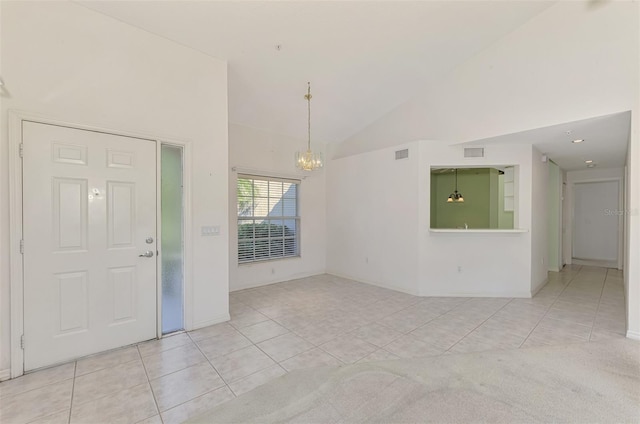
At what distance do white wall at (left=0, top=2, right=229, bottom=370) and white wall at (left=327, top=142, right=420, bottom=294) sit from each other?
2857 millimetres

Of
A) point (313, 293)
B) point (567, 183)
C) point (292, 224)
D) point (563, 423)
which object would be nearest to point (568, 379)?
point (563, 423)

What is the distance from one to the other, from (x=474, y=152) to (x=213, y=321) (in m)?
4.62

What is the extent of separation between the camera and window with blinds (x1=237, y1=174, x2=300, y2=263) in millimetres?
5156

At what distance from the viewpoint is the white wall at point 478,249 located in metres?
4.42

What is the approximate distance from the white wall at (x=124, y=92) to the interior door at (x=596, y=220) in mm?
8987

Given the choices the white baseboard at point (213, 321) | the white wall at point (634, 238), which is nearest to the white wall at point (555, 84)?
the white wall at point (634, 238)

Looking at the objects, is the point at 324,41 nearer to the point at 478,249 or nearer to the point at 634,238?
the point at 478,249

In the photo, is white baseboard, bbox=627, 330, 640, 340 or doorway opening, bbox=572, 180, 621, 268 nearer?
white baseboard, bbox=627, 330, 640, 340

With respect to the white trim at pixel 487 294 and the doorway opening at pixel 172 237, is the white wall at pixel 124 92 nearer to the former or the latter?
the doorway opening at pixel 172 237

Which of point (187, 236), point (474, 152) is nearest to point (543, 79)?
point (474, 152)

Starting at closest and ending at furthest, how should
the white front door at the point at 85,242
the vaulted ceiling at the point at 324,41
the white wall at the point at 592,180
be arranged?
the white front door at the point at 85,242, the vaulted ceiling at the point at 324,41, the white wall at the point at 592,180

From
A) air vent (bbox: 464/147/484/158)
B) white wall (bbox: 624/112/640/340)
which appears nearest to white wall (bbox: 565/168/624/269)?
air vent (bbox: 464/147/484/158)

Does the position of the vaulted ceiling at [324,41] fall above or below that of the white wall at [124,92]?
above

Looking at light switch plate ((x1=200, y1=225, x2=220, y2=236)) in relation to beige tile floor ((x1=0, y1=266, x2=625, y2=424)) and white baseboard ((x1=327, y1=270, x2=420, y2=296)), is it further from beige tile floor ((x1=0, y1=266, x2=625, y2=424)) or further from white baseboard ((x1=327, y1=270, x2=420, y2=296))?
white baseboard ((x1=327, y1=270, x2=420, y2=296))
